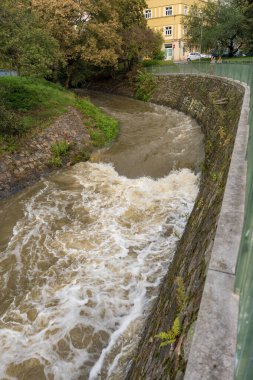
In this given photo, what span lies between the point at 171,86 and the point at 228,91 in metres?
13.1

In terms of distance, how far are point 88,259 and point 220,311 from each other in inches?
193

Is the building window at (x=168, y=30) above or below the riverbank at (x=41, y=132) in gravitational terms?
above

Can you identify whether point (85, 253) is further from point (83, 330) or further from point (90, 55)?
point (90, 55)

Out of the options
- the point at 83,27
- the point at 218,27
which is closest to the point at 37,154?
the point at 83,27

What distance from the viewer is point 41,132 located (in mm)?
14031

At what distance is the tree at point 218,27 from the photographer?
32875 millimetres

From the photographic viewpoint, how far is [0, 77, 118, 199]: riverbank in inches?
468

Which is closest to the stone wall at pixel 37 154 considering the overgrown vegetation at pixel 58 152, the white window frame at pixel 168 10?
the overgrown vegetation at pixel 58 152

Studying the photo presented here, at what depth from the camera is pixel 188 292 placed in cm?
382

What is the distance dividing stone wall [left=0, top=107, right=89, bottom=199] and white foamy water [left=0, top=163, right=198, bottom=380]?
1.04 meters

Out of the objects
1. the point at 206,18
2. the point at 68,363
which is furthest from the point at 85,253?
the point at 206,18

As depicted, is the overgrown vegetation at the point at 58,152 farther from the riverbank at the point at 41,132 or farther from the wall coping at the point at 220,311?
the wall coping at the point at 220,311

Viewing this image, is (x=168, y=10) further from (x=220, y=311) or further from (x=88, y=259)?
(x=220, y=311)

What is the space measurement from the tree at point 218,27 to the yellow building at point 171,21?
37.7 ft
